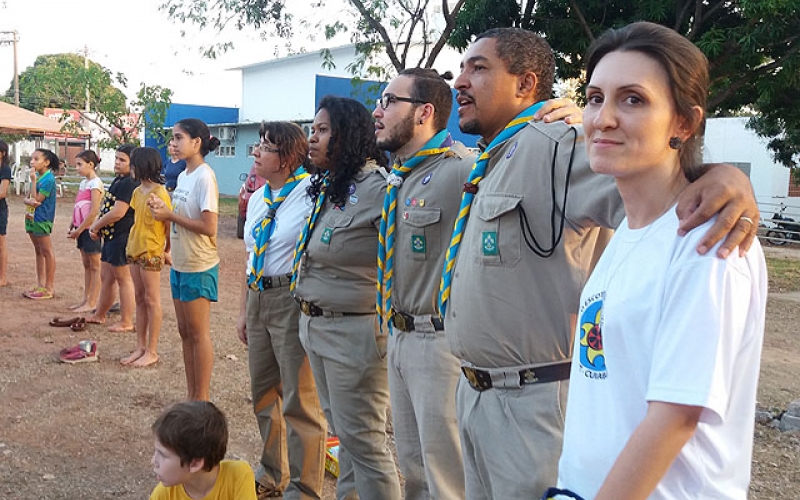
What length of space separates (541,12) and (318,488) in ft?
21.3

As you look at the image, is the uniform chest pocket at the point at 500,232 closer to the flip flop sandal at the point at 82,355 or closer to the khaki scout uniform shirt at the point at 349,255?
the khaki scout uniform shirt at the point at 349,255

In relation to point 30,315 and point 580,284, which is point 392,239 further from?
point 30,315

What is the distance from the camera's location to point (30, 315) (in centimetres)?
848

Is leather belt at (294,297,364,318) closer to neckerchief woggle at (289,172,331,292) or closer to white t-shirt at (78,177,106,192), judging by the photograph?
neckerchief woggle at (289,172,331,292)

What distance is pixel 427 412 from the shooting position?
2.88 m

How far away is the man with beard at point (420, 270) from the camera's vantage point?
2.87 meters

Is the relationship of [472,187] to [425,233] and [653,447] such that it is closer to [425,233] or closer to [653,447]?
[425,233]

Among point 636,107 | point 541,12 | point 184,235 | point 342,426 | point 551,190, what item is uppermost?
point 541,12

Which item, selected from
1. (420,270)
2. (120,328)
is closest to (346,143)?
(420,270)

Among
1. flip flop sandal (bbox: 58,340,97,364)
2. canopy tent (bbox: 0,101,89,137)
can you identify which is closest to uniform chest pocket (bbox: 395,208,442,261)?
flip flop sandal (bbox: 58,340,97,364)

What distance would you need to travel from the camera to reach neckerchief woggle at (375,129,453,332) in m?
3.15

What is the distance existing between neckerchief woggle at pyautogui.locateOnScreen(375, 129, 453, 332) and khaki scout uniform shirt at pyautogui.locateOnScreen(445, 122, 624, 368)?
2.76 feet

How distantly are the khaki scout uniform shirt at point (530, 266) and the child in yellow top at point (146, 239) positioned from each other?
446 centimetres

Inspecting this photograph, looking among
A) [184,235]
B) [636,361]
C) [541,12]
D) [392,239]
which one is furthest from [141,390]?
[541,12]
